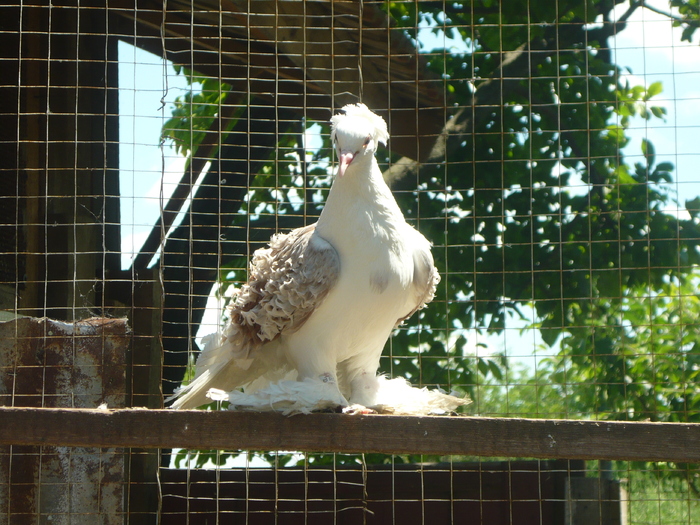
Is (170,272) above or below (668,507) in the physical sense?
above

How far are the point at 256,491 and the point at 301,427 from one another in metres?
1.63

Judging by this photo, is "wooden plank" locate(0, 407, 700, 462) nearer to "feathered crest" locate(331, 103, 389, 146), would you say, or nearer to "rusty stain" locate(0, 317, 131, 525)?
→ "feathered crest" locate(331, 103, 389, 146)

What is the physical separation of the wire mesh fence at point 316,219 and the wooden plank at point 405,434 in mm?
1111

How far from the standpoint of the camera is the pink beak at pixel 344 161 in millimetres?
2236

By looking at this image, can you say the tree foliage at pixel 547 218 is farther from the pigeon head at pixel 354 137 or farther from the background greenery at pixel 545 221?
the pigeon head at pixel 354 137

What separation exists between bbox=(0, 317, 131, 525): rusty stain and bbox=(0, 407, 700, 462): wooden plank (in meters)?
1.10

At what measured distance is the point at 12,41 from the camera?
12.6 feet

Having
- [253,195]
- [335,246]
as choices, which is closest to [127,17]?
[253,195]

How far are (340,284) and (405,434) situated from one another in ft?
1.63

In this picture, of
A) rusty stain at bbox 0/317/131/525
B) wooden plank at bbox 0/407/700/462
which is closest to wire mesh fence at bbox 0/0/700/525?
rusty stain at bbox 0/317/131/525

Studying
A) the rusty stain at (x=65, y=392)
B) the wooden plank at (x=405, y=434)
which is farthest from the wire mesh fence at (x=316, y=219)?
the wooden plank at (x=405, y=434)

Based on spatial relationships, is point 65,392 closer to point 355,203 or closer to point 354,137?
point 355,203

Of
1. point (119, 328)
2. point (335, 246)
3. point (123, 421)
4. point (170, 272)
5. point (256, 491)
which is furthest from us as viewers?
point (170, 272)

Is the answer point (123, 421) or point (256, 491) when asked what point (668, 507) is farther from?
point (123, 421)
